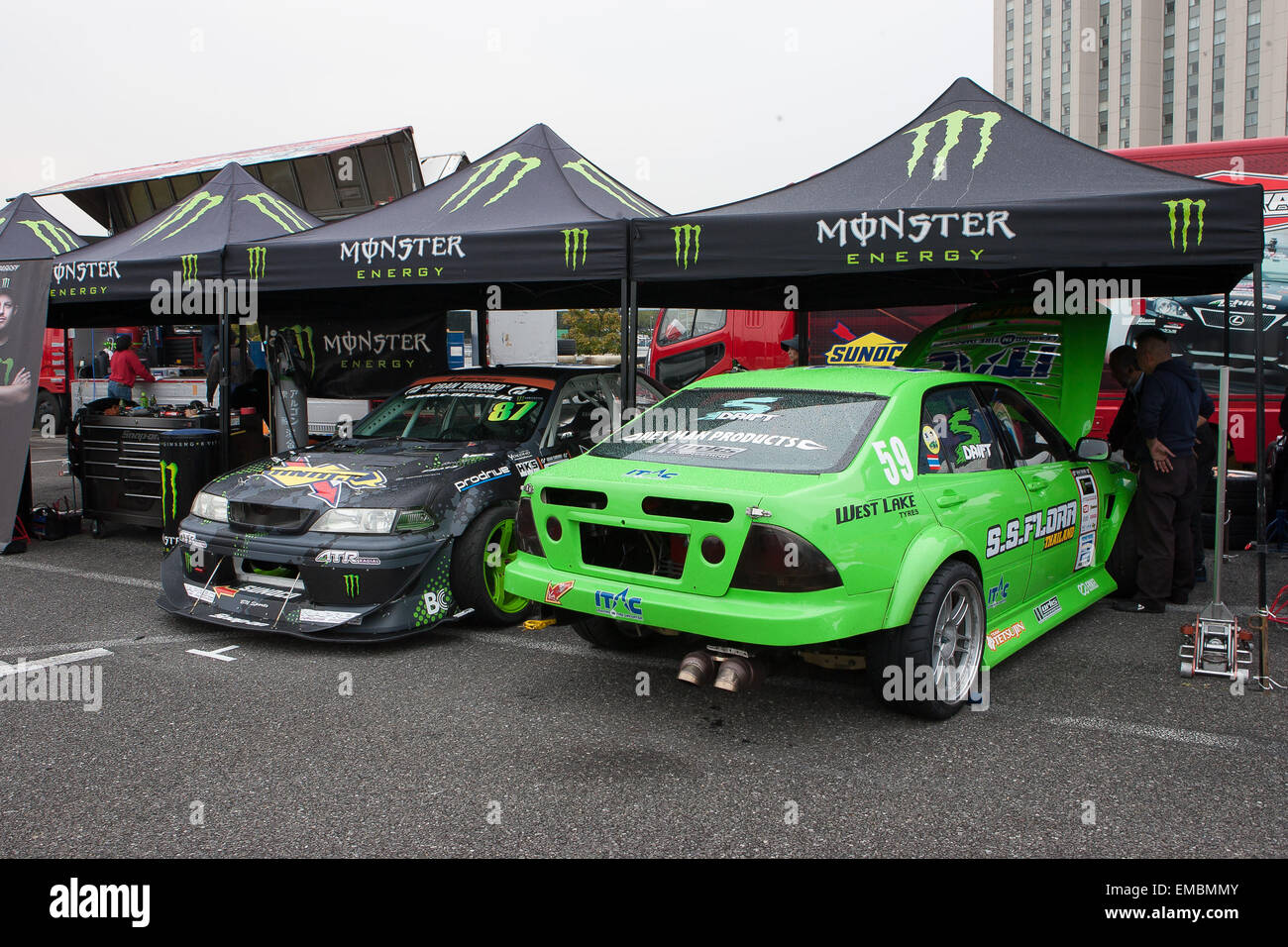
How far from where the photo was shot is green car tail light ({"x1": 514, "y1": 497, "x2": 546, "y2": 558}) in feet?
13.2

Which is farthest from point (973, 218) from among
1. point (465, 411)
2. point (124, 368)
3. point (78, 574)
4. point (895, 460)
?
point (124, 368)

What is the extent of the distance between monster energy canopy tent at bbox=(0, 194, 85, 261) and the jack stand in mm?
10687

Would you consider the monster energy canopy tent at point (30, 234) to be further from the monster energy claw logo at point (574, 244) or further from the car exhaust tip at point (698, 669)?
the car exhaust tip at point (698, 669)

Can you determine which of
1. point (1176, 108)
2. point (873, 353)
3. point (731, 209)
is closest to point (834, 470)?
point (731, 209)

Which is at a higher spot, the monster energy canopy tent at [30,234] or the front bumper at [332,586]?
the monster energy canopy tent at [30,234]

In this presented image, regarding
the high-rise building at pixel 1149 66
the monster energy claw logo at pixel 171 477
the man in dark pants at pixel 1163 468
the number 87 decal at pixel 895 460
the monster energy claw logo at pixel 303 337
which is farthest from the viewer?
the high-rise building at pixel 1149 66

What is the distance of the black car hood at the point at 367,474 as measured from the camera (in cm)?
486

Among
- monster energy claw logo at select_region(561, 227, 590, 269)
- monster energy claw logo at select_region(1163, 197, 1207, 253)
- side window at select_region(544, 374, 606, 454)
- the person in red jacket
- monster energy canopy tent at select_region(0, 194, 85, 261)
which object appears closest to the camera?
monster energy claw logo at select_region(1163, 197, 1207, 253)

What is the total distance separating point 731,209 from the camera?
5.71 meters

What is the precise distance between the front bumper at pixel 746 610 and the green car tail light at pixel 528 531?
343 mm

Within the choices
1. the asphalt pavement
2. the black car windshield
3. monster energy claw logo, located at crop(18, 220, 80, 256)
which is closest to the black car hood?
the black car windshield

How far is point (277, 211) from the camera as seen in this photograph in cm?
841

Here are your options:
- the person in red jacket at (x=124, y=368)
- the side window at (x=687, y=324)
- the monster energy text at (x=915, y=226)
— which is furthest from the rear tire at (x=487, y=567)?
the person in red jacket at (x=124, y=368)

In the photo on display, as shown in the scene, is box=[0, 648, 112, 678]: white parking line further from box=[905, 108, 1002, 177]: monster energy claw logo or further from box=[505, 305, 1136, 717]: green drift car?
box=[905, 108, 1002, 177]: monster energy claw logo
